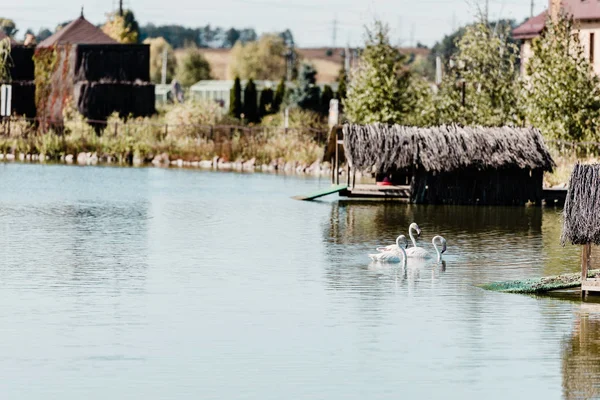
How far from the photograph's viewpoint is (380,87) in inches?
2143

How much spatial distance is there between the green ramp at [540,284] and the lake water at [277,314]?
39cm

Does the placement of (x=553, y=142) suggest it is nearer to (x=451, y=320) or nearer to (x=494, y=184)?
(x=494, y=184)

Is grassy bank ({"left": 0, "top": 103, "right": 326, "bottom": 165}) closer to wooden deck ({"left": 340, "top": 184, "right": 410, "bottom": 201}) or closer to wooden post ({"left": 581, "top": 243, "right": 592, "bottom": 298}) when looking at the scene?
wooden deck ({"left": 340, "top": 184, "right": 410, "bottom": 201})

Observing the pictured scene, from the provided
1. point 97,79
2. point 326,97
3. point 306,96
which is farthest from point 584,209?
point 306,96

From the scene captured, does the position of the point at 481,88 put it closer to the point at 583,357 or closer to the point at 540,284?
the point at 540,284

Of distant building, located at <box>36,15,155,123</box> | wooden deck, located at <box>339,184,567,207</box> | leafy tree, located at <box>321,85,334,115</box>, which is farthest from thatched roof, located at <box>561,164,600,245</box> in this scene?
leafy tree, located at <box>321,85,334,115</box>

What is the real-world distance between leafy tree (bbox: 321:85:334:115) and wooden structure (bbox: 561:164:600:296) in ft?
225

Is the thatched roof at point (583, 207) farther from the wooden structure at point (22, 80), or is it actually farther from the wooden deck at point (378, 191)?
the wooden structure at point (22, 80)

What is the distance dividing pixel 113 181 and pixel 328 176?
32.7 feet

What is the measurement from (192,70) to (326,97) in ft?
153

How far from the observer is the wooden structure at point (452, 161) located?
36.9m

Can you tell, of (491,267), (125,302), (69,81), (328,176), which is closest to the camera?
(125,302)

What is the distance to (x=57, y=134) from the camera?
225ft

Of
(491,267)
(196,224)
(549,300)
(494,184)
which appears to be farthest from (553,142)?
(549,300)
